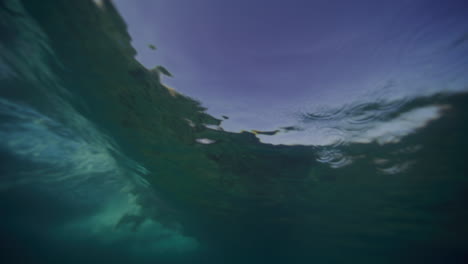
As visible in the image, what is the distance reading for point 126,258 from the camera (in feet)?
146

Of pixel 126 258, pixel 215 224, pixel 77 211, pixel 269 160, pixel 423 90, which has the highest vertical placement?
pixel 423 90

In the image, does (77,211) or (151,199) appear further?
(77,211)

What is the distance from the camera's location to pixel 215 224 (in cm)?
2266

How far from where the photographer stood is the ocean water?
287 inches

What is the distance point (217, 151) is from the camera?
11250mm

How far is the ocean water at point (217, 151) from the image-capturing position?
287 inches

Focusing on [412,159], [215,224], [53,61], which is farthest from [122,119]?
[215,224]

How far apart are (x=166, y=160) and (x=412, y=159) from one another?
13272 mm

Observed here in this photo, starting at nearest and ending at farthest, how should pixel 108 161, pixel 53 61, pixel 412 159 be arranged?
pixel 53 61 → pixel 412 159 → pixel 108 161

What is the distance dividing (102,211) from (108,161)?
1713 centimetres

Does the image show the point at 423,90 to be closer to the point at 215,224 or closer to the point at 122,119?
the point at 122,119

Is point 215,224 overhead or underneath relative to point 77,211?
overhead

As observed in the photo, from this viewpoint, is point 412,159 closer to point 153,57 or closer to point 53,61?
point 153,57

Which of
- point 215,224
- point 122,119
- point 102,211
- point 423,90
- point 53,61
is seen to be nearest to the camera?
point 423,90
